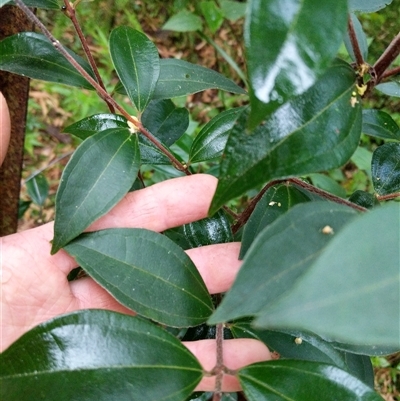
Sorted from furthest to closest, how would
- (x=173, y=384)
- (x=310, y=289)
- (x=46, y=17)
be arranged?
(x=46, y=17), (x=173, y=384), (x=310, y=289)

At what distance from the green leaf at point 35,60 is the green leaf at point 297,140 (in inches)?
17.2

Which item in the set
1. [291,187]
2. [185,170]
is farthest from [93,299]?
[291,187]

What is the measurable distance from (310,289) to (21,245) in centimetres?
60

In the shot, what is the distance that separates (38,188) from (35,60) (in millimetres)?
792

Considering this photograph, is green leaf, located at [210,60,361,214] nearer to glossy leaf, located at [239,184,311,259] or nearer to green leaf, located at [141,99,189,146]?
glossy leaf, located at [239,184,311,259]

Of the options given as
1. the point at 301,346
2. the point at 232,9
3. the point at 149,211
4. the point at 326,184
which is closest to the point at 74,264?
the point at 149,211

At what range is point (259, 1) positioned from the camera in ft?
1.29

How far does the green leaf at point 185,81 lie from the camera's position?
78 cm

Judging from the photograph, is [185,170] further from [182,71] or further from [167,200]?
[182,71]

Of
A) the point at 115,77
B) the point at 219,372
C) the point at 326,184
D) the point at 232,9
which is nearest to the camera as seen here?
the point at 219,372

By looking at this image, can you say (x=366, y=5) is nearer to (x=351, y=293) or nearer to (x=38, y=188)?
(x=351, y=293)

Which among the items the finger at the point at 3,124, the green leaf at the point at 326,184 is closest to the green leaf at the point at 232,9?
the green leaf at the point at 326,184

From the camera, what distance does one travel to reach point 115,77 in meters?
2.21

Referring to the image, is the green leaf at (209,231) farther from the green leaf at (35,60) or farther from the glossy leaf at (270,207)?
the green leaf at (35,60)
